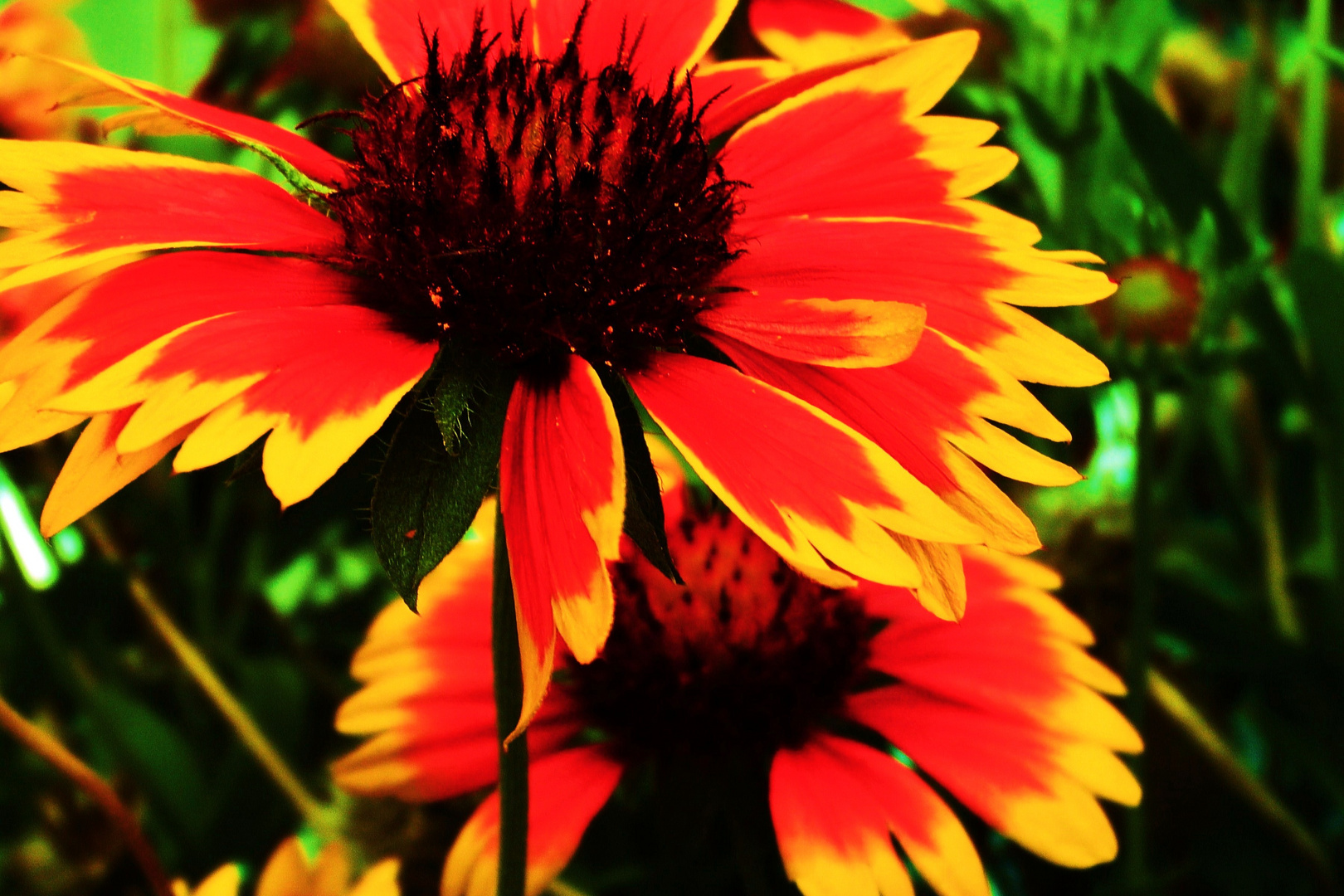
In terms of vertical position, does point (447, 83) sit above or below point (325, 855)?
above

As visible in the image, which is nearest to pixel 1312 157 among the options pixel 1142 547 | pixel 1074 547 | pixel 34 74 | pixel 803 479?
pixel 1074 547

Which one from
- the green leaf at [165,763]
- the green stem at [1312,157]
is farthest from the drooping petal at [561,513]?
the green stem at [1312,157]

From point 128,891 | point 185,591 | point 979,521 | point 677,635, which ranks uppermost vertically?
point 979,521

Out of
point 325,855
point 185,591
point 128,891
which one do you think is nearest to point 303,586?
point 185,591

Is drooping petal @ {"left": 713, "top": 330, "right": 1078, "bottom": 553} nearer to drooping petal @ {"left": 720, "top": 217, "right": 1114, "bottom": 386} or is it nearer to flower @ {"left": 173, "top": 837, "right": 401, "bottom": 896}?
drooping petal @ {"left": 720, "top": 217, "right": 1114, "bottom": 386}

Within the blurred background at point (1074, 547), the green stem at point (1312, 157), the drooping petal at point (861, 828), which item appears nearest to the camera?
the drooping petal at point (861, 828)

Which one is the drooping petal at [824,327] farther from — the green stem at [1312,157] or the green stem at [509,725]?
the green stem at [1312,157]

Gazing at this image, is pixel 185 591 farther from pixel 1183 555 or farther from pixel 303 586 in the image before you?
pixel 1183 555
